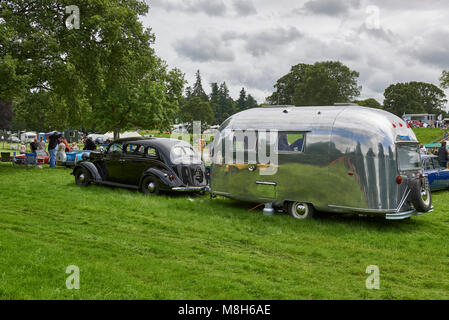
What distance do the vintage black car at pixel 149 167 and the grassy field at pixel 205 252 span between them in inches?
56.8

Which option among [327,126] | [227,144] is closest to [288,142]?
[327,126]

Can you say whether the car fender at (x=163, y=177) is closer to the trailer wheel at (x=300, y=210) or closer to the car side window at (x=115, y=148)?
the car side window at (x=115, y=148)

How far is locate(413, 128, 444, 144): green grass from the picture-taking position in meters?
51.6

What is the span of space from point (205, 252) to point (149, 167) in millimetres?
6971

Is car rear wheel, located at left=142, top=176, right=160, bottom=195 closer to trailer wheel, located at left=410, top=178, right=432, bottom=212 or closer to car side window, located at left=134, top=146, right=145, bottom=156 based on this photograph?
car side window, located at left=134, top=146, right=145, bottom=156

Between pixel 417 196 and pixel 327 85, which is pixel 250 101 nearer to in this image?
pixel 327 85

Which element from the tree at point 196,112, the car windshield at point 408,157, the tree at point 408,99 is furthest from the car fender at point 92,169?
the tree at point 408,99

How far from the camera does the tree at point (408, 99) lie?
10100 cm

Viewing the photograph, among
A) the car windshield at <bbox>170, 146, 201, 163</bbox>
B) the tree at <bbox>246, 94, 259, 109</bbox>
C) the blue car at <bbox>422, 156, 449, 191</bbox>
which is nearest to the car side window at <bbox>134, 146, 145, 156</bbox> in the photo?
the car windshield at <bbox>170, 146, 201, 163</bbox>

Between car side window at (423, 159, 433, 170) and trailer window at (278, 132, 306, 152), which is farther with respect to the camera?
car side window at (423, 159, 433, 170)

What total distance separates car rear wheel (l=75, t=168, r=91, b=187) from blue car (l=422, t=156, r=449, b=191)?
1182 cm

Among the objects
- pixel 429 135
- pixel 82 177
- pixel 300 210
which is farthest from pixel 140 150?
pixel 429 135

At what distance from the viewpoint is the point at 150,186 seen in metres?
13.4
